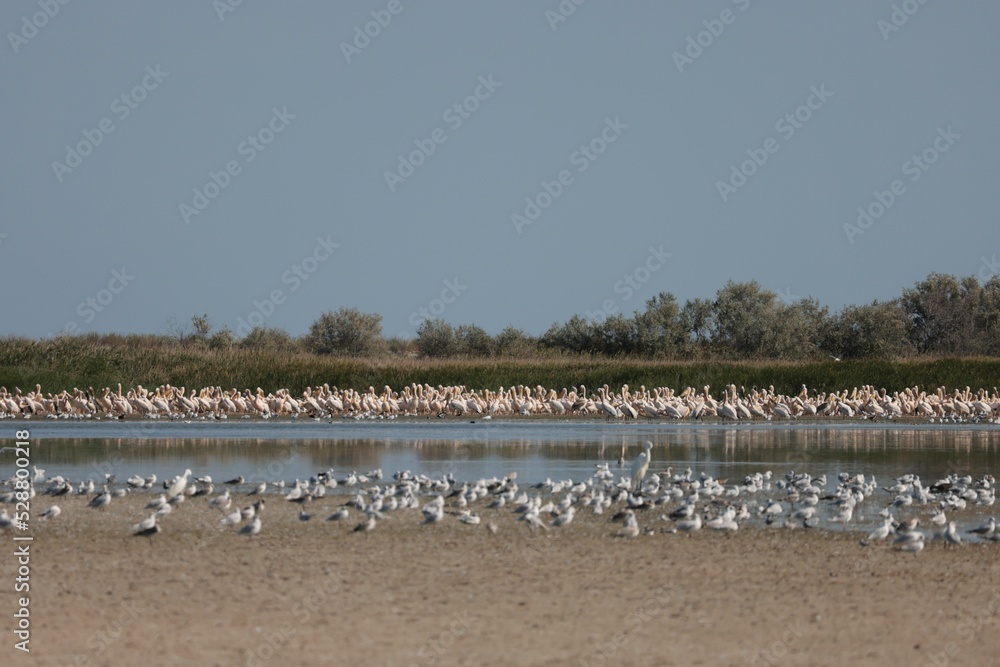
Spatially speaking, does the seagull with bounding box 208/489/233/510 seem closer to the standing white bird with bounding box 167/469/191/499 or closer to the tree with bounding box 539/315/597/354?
the standing white bird with bounding box 167/469/191/499

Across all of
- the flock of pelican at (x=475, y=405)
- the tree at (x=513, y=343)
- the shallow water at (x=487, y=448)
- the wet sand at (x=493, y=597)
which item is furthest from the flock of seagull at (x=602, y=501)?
the tree at (x=513, y=343)

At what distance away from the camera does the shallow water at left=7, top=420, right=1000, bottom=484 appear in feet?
69.5

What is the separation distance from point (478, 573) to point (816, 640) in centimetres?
330

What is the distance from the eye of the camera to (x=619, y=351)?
190 ft

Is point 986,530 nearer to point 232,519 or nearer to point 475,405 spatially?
point 232,519

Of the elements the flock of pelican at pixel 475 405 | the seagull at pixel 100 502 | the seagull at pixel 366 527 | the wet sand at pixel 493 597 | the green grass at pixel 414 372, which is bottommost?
the wet sand at pixel 493 597

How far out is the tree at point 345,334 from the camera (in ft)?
210

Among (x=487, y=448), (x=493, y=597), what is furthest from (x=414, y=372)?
(x=493, y=597)

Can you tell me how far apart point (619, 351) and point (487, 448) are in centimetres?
3203

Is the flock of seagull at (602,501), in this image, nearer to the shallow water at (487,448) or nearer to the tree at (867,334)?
the shallow water at (487,448)

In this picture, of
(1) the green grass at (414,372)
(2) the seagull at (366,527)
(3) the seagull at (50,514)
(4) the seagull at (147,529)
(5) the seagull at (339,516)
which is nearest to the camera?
(4) the seagull at (147,529)

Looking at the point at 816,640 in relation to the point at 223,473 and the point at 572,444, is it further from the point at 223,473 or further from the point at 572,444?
the point at 572,444

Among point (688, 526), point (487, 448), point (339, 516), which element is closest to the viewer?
point (688, 526)

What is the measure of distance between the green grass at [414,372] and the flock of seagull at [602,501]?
2340 centimetres
